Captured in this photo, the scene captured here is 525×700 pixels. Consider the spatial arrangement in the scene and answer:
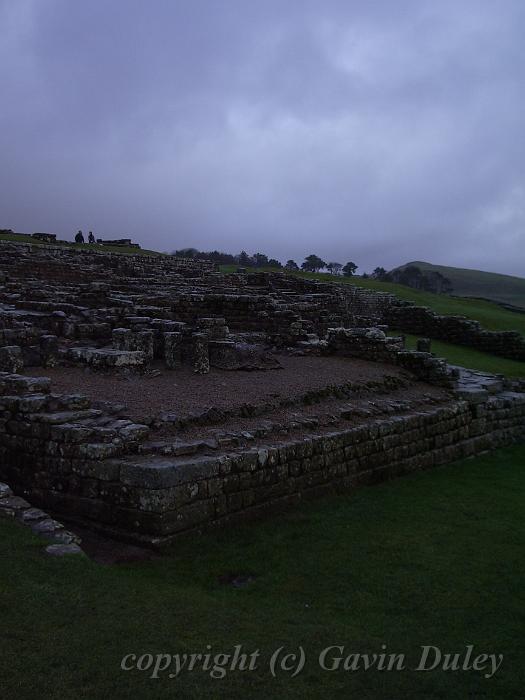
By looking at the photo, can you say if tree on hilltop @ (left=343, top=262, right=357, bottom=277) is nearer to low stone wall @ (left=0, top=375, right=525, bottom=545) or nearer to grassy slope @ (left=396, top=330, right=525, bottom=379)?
grassy slope @ (left=396, top=330, right=525, bottom=379)

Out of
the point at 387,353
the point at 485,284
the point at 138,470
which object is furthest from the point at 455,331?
the point at 485,284

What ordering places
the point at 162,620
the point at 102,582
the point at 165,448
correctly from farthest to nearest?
the point at 165,448
the point at 102,582
the point at 162,620

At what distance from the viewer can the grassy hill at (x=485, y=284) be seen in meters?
100

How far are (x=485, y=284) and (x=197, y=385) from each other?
106338mm

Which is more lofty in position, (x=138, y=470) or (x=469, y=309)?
(x=469, y=309)

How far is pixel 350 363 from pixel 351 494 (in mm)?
6222

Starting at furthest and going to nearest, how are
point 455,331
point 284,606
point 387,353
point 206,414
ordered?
point 455,331
point 387,353
point 206,414
point 284,606

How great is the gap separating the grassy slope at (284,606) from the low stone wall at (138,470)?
0.42 meters

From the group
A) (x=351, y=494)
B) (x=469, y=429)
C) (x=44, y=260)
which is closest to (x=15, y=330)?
(x=351, y=494)

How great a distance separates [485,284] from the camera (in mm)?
110125

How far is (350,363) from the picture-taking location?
647 inches

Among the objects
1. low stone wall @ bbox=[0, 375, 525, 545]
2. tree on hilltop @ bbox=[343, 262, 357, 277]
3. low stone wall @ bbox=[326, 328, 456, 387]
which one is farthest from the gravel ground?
tree on hilltop @ bbox=[343, 262, 357, 277]

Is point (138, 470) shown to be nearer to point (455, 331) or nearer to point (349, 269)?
point (455, 331)

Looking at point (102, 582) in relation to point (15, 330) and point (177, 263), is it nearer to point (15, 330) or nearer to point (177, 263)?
point (15, 330)
